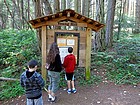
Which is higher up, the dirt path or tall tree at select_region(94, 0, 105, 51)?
tall tree at select_region(94, 0, 105, 51)

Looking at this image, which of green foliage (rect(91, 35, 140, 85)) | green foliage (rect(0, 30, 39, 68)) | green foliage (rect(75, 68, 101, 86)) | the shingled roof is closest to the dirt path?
green foliage (rect(75, 68, 101, 86))

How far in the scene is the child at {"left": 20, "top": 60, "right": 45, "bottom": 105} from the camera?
159 inches

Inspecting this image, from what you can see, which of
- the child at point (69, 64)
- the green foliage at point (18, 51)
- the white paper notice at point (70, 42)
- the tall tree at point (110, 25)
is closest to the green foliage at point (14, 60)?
the green foliage at point (18, 51)

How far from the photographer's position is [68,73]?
20.7 ft

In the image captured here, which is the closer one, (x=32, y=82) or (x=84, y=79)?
(x=32, y=82)

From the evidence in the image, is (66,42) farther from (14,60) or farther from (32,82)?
(14,60)

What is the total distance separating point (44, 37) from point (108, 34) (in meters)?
6.61

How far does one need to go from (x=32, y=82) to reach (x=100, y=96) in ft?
10.2

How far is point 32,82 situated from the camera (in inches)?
161

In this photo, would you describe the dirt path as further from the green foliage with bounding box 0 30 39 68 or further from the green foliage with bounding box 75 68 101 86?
the green foliage with bounding box 0 30 39 68

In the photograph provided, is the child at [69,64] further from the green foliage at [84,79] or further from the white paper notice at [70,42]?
the green foliage at [84,79]

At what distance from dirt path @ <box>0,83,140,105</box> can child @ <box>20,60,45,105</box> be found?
1736 mm

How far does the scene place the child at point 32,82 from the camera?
4047 millimetres

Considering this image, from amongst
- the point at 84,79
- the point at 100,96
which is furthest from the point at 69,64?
the point at 84,79
